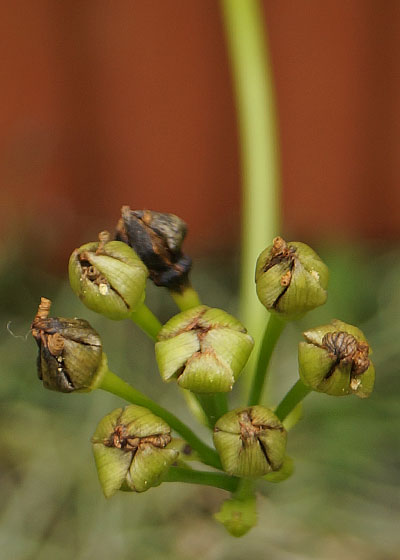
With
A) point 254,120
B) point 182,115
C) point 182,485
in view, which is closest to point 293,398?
point 254,120

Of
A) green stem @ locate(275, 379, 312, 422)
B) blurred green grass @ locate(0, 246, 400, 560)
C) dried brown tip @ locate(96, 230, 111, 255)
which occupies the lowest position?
blurred green grass @ locate(0, 246, 400, 560)

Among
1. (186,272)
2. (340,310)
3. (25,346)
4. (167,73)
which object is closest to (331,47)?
(167,73)

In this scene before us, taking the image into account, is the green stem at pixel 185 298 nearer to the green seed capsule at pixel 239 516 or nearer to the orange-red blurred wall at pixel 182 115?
the green seed capsule at pixel 239 516

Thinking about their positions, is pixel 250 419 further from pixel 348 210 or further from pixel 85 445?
pixel 348 210

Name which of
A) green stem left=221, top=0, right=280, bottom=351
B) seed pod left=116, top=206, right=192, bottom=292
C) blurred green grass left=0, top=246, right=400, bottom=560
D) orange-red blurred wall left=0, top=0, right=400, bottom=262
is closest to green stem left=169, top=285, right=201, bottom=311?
seed pod left=116, top=206, right=192, bottom=292

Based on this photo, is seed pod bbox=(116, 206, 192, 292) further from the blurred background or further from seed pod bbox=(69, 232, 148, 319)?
the blurred background

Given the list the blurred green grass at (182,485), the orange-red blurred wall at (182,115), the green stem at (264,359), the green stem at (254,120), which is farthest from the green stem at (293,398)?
the orange-red blurred wall at (182,115)

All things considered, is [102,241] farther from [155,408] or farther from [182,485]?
[182,485]
